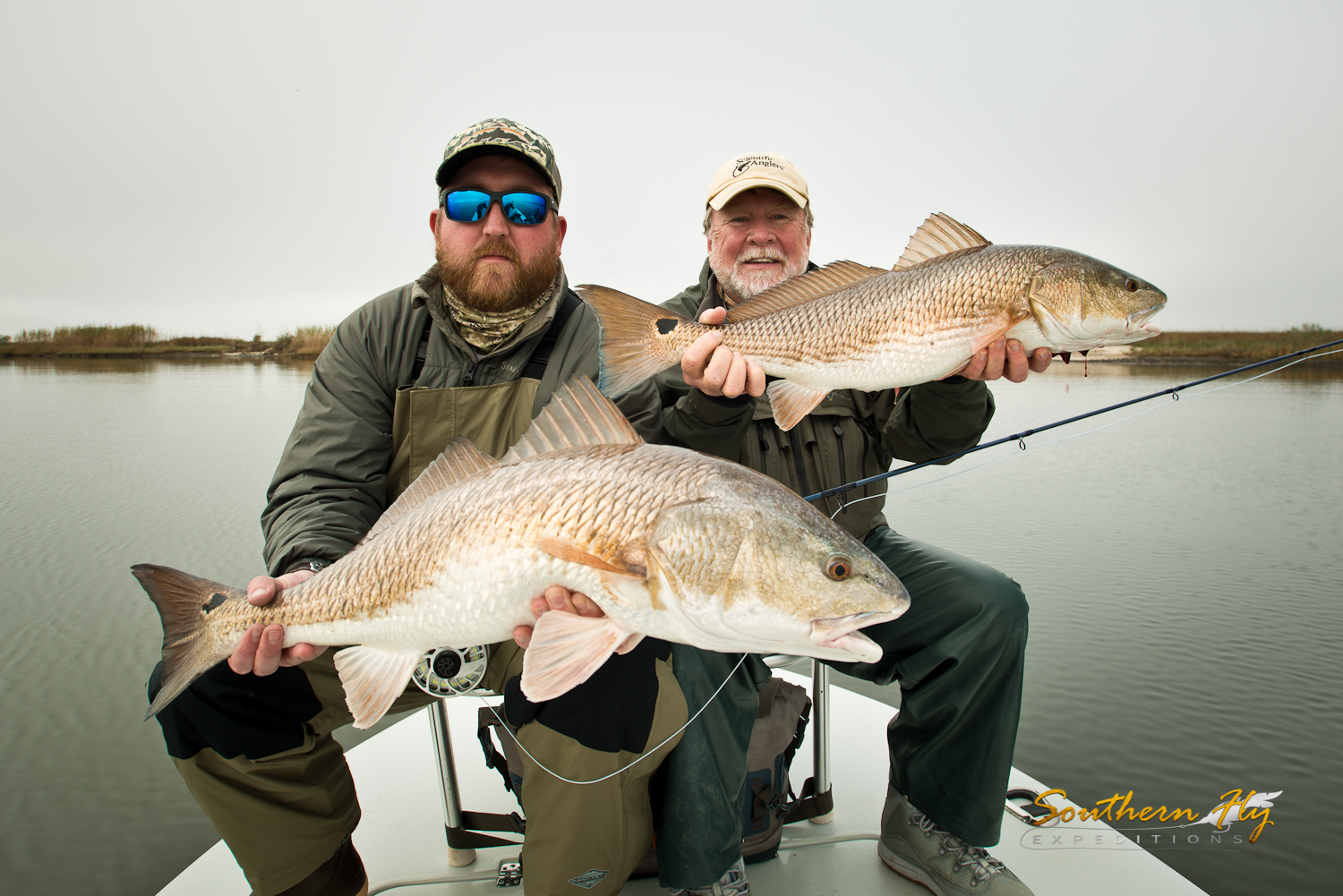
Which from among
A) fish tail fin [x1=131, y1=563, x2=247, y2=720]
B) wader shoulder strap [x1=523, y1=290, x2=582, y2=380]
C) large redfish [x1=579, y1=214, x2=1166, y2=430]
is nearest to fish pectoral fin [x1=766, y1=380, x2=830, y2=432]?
large redfish [x1=579, y1=214, x2=1166, y2=430]

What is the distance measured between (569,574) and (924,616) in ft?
5.06

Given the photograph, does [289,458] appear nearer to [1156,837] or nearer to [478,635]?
[478,635]

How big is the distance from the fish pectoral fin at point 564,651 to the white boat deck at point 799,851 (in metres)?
0.81

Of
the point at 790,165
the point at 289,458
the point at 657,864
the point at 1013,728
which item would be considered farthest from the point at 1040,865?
the point at 790,165

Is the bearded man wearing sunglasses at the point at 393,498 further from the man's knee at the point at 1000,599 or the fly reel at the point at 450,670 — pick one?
the man's knee at the point at 1000,599

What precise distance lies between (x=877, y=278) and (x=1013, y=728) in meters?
1.75

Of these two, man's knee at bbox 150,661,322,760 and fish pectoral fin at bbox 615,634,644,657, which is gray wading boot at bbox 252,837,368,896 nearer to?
man's knee at bbox 150,661,322,760

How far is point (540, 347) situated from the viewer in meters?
2.98

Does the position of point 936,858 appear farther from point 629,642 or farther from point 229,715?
point 229,715

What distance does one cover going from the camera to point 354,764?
3268mm

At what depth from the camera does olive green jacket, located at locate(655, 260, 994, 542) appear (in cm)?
279

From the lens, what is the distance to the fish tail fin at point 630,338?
2.51 m

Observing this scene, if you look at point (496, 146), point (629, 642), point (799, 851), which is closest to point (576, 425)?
point (629, 642)

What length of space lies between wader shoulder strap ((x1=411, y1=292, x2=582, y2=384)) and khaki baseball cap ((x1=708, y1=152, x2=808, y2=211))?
1179 millimetres
